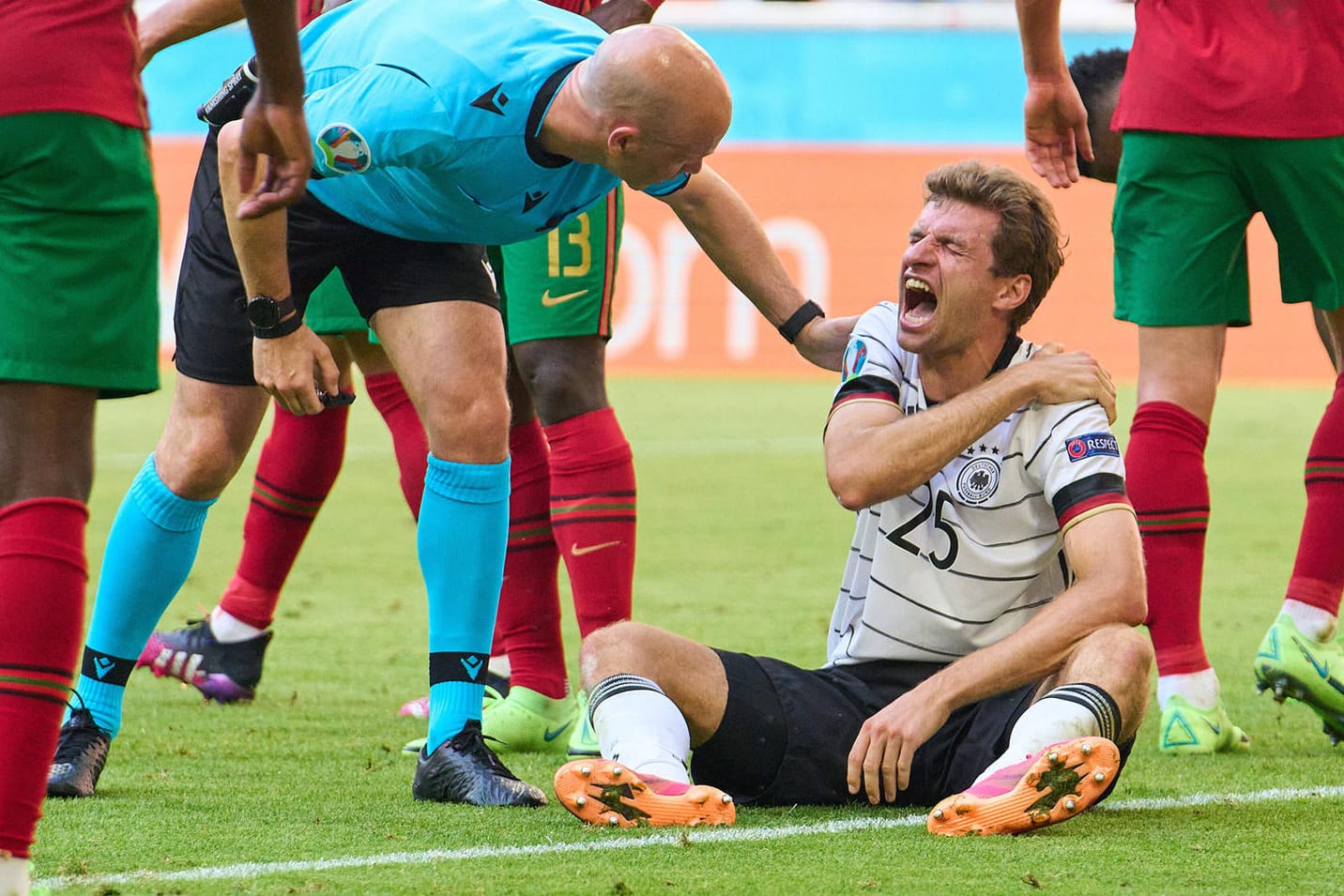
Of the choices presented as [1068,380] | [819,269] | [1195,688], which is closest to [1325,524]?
[1195,688]

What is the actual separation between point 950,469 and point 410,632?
283cm

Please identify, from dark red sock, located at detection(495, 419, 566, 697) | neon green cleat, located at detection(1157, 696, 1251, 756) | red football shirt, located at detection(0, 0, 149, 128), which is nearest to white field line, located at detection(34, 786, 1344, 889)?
neon green cleat, located at detection(1157, 696, 1251, 756)

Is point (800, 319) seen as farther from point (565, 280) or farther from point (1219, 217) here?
point (1219, 217)

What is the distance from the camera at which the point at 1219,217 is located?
13.5ft

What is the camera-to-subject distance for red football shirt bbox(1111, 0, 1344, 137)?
4035 mm

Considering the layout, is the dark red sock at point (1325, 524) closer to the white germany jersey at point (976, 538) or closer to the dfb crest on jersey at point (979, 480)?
the white germany jersey at point (976, 538)

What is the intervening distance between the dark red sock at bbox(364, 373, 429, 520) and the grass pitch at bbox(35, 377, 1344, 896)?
0.54m

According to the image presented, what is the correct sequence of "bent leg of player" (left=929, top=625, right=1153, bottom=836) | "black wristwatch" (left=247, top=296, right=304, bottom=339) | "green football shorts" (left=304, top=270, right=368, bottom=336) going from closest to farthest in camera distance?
1. "bent leg of player" (left=929, top=625, right=1153, bottom=836)
2. "black wristwatch" (left=247, top=296, right=304, bottom=339)
3. "green football shorts" (left=304, top=270, right=368, bottom=336)

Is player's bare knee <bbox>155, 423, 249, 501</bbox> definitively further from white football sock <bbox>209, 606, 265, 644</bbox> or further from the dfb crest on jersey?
the dfb crest on jersey

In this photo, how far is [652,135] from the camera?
3158 mm

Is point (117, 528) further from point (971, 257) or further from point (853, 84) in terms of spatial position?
point (853, 84)

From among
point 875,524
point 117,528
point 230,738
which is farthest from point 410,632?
point 875,524

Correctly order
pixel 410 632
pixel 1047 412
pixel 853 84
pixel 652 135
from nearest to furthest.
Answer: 1. pixel 652 135
2. pixel 1047 412
3. pixel 410 632
4. pixel 853 84

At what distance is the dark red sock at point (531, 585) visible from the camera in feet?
14.2
